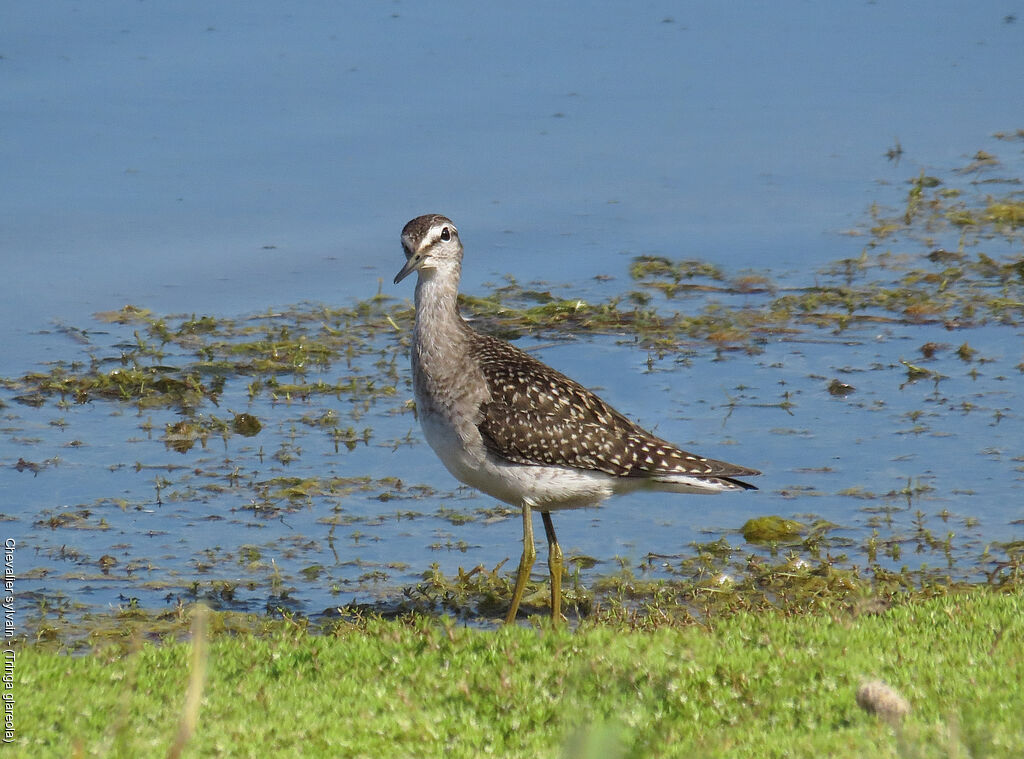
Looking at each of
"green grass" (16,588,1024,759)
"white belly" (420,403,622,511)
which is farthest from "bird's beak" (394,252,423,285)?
"green grass" (16,588,1024,759)

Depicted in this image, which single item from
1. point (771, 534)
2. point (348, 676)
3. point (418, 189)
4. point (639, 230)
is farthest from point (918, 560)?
point (418, 189)

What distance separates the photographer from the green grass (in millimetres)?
6008

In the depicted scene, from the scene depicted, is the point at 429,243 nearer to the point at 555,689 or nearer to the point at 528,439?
the point at 528,439

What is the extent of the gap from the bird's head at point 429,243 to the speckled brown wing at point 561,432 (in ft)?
2.02

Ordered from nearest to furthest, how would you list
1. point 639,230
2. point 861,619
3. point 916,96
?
point 861,619 → point 639,230 → point 916,96

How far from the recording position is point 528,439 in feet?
27.7

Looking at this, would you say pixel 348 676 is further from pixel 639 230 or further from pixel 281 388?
pixel 639 230

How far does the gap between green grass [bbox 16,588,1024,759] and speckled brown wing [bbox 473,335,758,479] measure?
1171 millimetres

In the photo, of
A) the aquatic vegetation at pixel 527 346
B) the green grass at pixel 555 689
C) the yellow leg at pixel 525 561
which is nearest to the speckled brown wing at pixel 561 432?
the yellow leg at pixel 525 561

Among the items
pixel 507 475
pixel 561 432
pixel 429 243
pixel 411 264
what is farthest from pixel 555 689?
pixel 429 243

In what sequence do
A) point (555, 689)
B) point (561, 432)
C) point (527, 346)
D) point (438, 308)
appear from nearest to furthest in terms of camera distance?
point (555, 689), point (561, 432), point (438, 308), point (527, 346)

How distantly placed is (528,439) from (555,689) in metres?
2.05

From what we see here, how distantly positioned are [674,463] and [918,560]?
1.58 m

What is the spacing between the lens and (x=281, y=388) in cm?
1178
